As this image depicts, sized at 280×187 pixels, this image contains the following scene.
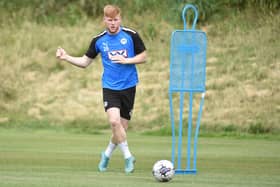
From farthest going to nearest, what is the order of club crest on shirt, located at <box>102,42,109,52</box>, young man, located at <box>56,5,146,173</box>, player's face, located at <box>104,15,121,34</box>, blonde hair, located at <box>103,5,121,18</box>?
club crest on shirt, located at <box>102,42,109,52</box> < young man, located at <box>56,5,146,173</box> < player's face, located at <box>104,15,121,34</box> < blonde hair, located at <box>103,5,121,18</box>

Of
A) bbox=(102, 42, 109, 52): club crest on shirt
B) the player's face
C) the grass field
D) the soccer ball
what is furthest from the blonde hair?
the soccer ball

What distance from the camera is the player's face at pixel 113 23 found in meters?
11.3

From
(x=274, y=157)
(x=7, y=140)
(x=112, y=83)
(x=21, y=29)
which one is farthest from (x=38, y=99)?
(x=112, y=83)

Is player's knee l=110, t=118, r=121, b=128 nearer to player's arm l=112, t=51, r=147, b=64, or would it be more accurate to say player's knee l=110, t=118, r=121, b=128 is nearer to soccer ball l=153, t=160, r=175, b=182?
player's arm l=112, t=51, r=147, b=64

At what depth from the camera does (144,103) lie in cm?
2286

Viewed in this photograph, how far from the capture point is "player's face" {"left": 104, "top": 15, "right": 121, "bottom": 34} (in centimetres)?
1130

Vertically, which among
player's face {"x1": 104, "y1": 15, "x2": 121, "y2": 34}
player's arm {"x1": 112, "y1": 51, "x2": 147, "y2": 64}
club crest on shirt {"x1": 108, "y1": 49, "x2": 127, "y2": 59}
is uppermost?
player's face {"x1": 104, "y1": 15, "x2": 121, "y2": 34}

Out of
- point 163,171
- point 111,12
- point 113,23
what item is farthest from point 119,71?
point 163,171

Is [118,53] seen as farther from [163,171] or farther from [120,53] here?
[163,171]

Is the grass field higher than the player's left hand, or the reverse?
the player's left hand

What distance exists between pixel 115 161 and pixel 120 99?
2222 millimetres

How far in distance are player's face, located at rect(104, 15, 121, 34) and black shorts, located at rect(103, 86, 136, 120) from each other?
778 millimetres

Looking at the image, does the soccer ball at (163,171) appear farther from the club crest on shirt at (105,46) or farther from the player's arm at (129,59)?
the club crest on shirt at (105,46)

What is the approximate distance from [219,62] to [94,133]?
5.44m
